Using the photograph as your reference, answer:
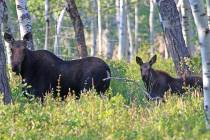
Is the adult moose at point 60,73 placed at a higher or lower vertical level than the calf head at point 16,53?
lower

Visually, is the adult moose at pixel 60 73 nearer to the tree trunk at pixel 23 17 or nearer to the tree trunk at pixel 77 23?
the tree trunk at pixel 23 17

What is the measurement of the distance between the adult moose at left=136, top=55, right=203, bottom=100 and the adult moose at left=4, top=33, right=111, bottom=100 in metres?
1.10

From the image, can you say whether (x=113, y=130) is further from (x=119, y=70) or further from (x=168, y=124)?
(x=119, y=70)

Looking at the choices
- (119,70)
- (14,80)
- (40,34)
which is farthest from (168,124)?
(40,34)

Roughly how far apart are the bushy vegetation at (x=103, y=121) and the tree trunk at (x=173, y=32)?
3.48 meters

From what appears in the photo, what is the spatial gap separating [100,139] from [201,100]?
2.71 metres

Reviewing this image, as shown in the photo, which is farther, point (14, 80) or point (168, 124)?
point (14, 80)

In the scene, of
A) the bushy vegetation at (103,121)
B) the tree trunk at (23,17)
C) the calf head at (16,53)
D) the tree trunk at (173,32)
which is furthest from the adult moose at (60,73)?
the tree trunk at (23,17)

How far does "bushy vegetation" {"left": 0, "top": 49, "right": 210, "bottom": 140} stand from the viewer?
7.74 metres

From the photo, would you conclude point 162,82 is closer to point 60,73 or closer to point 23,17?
point 60,73

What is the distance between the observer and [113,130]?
8.12 meters

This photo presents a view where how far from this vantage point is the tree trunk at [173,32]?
1341 centimetres

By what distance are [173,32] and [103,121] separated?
5411 millimetres

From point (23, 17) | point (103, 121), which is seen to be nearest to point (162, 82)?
point (23, 17)
